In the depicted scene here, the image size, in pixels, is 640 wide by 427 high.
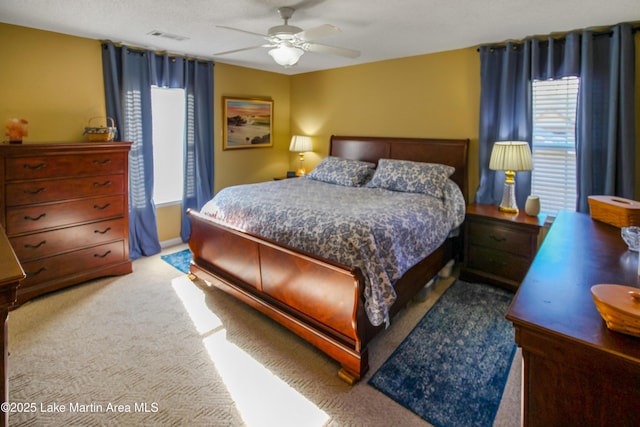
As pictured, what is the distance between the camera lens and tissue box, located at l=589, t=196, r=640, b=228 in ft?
6.55

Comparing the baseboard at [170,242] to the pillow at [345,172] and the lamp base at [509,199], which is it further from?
the lamp base at [509,199]

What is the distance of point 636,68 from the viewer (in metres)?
2.86

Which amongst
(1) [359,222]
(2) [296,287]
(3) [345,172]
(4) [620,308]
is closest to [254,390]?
(2) [296,287]

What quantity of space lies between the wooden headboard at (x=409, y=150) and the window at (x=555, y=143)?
2.19 feet

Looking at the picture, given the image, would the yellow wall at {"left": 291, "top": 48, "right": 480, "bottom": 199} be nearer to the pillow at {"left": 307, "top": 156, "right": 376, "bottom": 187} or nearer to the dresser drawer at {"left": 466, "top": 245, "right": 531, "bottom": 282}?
the pillow at {"left": 307, "top": 156, "right": 376, "bottom": 187}

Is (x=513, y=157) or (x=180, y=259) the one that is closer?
(x=513, y=157)

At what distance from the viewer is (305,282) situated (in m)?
2.36

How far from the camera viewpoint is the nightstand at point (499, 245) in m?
3.11

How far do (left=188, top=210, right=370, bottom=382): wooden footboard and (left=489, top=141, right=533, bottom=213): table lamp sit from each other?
2.02 metres

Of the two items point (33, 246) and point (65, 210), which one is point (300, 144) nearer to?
point (65, 210)

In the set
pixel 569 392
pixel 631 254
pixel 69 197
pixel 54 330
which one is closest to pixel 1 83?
pixel 69 197

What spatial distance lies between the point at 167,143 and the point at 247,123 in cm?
117

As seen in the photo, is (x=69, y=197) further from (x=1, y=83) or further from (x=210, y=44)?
(x=210, y=44)

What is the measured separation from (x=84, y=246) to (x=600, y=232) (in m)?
4.01
